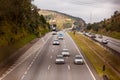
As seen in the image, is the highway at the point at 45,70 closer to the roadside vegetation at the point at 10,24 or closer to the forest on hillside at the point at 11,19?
the roadside vegetation at the point at 10,24

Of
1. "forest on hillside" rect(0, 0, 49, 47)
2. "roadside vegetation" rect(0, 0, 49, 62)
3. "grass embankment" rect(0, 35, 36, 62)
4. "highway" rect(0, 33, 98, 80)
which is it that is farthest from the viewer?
"forest on hillside" rect(0, 0, 49, 47)

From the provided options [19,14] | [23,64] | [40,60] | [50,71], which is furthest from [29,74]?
[19,14]

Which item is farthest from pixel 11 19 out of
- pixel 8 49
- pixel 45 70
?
pixel 45 70

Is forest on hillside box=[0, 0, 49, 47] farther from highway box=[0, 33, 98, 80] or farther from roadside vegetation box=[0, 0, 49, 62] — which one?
highway box=[0, 33, 98, 80]

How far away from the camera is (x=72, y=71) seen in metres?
61.3

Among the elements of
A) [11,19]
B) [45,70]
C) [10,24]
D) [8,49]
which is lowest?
[45,70]

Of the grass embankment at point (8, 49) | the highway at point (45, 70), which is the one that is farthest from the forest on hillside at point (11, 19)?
the highway at point (45, 70)

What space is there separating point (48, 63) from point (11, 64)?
259 inches

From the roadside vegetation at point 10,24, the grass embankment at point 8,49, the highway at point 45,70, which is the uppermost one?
the roadside vegetation at point 10,24

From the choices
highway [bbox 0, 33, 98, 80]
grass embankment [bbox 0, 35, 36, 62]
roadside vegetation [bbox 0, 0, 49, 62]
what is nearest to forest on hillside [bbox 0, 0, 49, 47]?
roadside vegetation [bbox 0, 0, 49, 62]

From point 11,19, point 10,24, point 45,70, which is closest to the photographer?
point 45,70

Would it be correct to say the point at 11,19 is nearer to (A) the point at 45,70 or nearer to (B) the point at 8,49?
(B) the point at 8,49

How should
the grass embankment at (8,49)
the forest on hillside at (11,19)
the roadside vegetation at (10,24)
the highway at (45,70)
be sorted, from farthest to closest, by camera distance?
the forest on hillside at (11,19) < the roadside vegetation at (10,24) < the grass embankment at (8,49) < the highway at (45,70)

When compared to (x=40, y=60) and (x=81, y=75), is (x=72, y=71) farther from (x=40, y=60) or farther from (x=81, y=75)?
(x=40, y=60)
